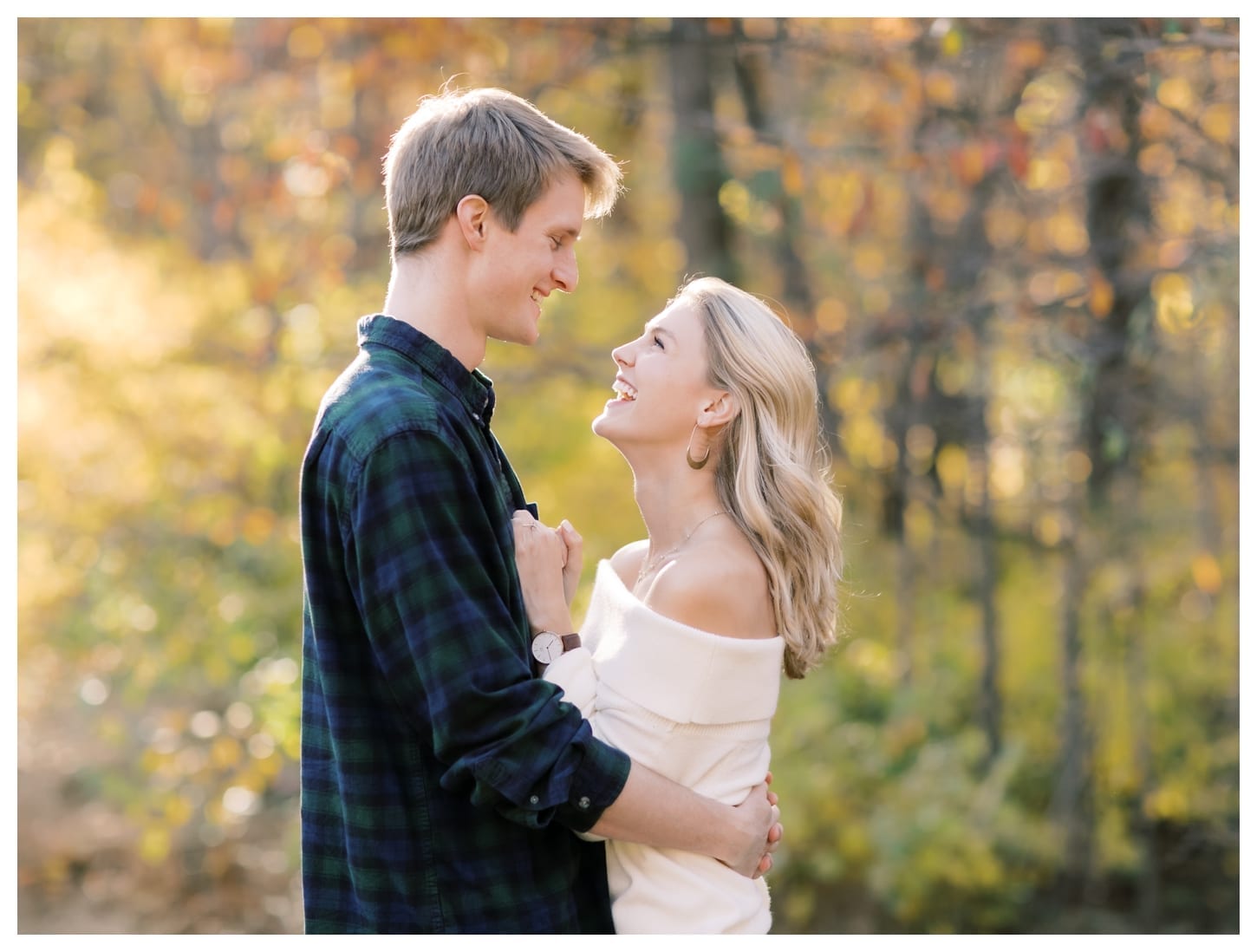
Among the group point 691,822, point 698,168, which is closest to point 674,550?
point 691,822

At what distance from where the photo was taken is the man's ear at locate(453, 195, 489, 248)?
2.15 metres

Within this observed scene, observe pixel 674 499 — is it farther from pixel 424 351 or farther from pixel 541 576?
pixel 424 351

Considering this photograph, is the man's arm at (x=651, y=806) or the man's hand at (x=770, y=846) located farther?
the man's hand at (x=770, y=846)

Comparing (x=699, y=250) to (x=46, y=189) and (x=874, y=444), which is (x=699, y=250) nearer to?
(x=874, y=444)

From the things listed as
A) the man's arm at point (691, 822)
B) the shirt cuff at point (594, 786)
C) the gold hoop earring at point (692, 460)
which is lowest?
the man's arm at point (691, 822)

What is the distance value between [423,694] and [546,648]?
288 millimetres

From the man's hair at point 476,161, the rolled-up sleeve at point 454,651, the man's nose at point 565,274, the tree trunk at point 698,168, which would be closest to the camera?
the rolled-up sleeve at point 454,651

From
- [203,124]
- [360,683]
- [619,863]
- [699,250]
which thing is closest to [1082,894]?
[699,250]

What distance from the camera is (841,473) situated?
734 centimetres

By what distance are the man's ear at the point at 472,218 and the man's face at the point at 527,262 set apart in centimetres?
1

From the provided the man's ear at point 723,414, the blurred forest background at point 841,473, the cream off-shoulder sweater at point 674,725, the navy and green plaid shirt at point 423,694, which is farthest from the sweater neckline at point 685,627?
the blurred forest background at point 841,473

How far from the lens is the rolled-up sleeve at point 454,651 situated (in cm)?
194

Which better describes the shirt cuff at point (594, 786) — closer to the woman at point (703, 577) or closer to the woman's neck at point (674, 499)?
the woman at point (703, 577)
